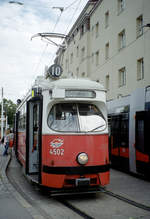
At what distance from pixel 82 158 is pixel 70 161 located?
281 millimetres

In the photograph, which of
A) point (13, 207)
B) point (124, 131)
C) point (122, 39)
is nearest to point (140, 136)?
point (124, 131)

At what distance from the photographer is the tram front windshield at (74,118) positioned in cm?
726

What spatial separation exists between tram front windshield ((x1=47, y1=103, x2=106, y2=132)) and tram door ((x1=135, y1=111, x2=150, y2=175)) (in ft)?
9.66

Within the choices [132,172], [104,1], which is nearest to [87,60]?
[104,1]

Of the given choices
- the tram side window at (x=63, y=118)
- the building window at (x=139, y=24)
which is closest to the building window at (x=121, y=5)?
the building window at (x=139, y=24)

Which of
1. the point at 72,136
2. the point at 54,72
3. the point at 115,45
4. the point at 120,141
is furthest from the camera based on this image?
the point at 115,45

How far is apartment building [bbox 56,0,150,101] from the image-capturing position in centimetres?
1836

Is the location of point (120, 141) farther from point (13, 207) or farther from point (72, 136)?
point (13, 207)

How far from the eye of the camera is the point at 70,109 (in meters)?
7.45

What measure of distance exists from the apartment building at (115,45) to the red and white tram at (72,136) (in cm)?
577

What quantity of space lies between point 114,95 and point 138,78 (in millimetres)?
3910

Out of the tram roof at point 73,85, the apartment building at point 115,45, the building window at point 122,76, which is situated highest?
the apartment building at point 115,45

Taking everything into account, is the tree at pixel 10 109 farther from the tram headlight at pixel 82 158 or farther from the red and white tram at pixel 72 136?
the tram headlight at pixel 82 158

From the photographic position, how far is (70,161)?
273 inches
